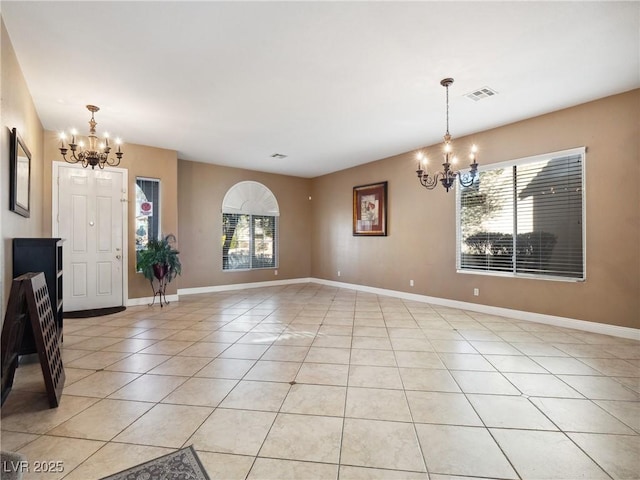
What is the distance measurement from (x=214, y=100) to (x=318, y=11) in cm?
206

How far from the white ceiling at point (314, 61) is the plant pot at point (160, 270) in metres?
2.32

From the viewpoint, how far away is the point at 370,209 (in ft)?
23.4

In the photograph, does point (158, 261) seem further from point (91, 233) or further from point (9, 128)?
point (9, 128)

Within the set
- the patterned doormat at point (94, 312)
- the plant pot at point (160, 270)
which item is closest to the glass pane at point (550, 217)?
the plant pot at point (160, 270)

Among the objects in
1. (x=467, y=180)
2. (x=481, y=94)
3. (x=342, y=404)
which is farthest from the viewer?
(x=467, y=180)

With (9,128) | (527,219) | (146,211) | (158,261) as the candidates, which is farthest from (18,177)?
(527,219)

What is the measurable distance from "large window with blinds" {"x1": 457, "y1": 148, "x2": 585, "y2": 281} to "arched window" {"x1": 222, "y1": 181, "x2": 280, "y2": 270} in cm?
472

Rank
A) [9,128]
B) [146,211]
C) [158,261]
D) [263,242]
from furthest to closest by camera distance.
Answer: [263,242] → [146,211] → [158,261] → [9,128]

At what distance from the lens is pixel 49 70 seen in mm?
3279

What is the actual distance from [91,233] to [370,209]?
549 cm

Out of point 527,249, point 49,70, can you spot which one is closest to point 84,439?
point 49,70

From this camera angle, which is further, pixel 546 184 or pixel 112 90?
pixel 546 184

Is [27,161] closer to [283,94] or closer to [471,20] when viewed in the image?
[283,94]

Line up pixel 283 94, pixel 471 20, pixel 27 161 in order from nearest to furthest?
pixel 471 20, pixel 27 161, pixel 283 94
